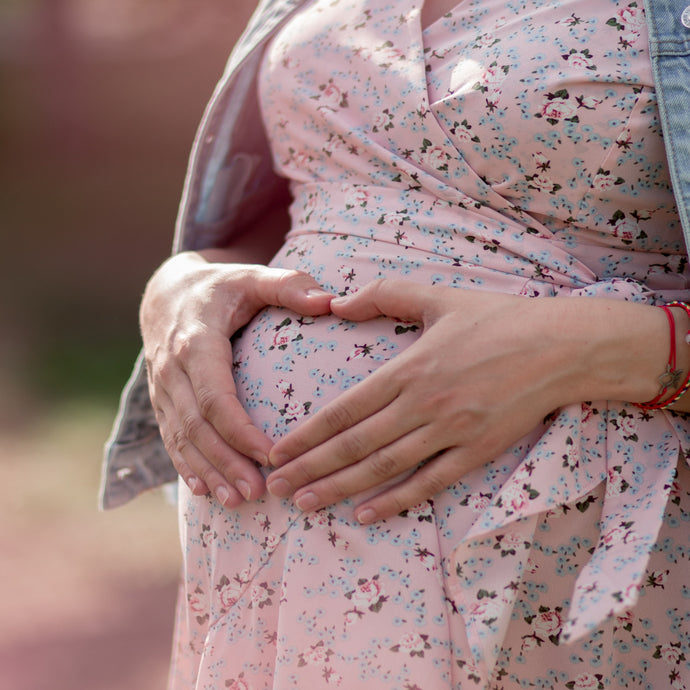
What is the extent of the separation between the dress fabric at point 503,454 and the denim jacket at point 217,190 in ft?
1.12

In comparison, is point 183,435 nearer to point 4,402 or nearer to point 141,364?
point 141,364

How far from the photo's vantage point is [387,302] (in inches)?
37.8

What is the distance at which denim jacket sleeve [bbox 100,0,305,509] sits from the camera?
142cm

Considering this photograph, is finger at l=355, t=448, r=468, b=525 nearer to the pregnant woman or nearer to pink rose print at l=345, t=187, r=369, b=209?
the pregnant woman

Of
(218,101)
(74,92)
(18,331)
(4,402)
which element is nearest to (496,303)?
(218,101)

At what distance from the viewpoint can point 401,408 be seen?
90cm

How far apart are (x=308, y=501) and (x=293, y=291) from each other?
0.96ft

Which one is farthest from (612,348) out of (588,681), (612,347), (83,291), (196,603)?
(83,291)

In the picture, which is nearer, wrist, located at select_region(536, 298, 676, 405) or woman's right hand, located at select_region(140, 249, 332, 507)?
wrist, located at select_region(536, 298, 676, 405)

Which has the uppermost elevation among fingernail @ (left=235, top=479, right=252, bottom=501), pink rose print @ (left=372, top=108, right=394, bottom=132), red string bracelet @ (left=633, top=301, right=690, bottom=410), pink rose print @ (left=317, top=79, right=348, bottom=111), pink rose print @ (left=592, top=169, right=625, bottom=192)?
pink rose print @ (left=317, top=79, right=348, bottom=111)

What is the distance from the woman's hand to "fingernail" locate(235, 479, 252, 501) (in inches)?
2.7

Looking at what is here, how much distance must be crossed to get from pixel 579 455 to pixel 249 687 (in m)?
0.50

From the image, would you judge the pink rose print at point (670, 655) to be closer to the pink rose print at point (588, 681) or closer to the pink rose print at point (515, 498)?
the pink rose print at point (588, 681)

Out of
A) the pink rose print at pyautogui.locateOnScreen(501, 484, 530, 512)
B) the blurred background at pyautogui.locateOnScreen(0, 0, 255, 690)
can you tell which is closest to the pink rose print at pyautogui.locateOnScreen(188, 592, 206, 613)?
the pink rose print at pyautogui.locateOnScreen(501, 484, 530, 512)
